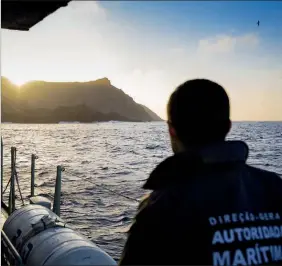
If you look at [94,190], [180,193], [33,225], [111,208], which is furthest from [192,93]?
[94,190]

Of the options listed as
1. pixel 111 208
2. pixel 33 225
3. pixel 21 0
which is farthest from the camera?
pixel 111 208

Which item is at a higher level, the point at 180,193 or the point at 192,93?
the point at 192,93

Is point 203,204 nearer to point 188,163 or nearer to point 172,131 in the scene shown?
point 188,163

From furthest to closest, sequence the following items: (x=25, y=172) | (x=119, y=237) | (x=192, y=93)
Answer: (x=25, y=172) → (x=119, y=237) → (x=192, y=93)

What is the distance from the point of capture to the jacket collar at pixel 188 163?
2037 mm

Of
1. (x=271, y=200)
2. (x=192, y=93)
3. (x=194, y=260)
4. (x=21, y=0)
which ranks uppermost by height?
(x=21, y=0)

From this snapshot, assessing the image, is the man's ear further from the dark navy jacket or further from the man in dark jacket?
the dark navy jacket

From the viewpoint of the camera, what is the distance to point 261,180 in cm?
225

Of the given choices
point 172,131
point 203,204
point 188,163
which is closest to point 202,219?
point 203,204

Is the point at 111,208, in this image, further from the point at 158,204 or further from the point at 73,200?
the point at 158,204

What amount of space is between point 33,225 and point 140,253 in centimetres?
541

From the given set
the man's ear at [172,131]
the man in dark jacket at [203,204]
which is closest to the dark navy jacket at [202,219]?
the man in dark jacket at [203,204]

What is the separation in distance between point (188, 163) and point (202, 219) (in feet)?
0.97

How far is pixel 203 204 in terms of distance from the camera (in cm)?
202
